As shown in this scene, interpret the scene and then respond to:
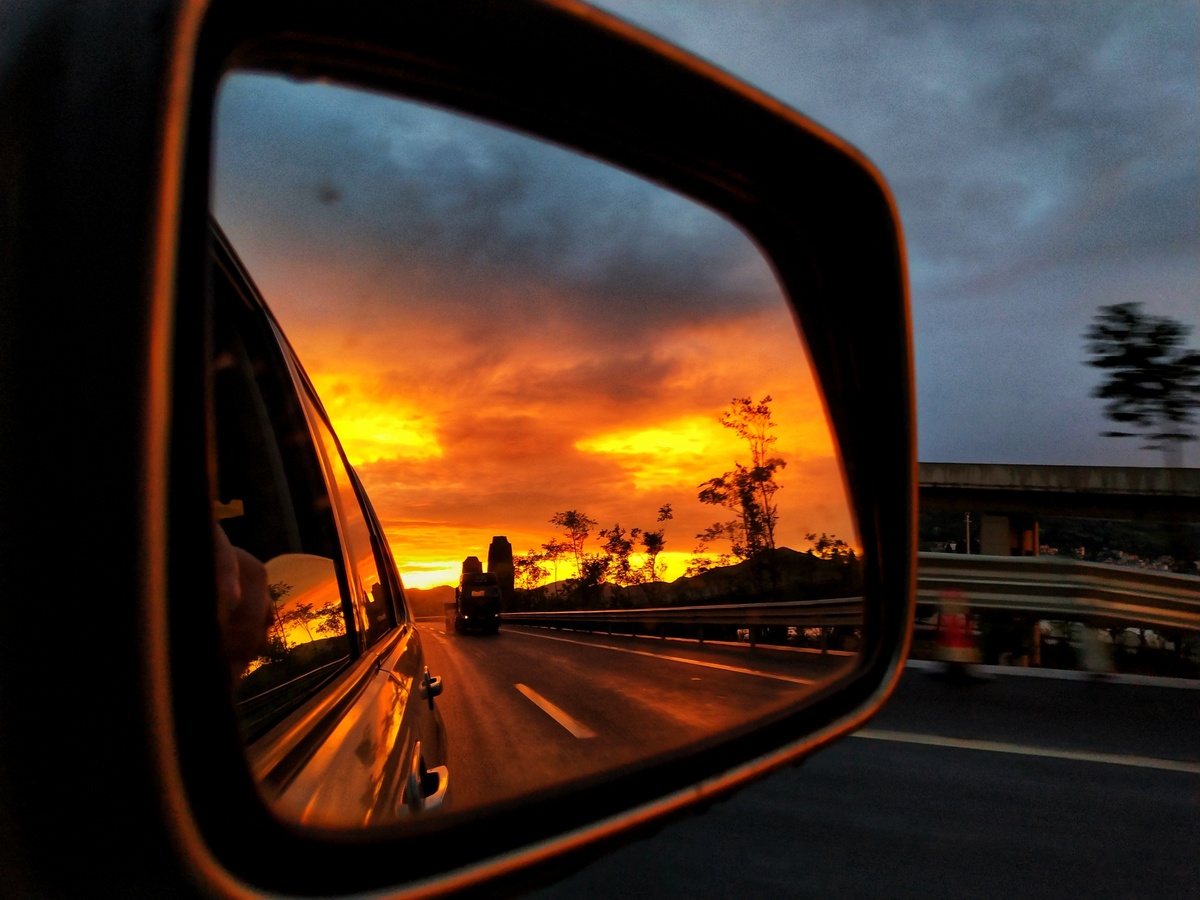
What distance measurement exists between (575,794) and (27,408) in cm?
69

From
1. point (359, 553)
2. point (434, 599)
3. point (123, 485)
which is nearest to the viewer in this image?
point (123, 485)

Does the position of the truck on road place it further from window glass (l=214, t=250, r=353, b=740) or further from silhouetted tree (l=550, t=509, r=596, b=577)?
window glass (l=214, t=250, r=353, b=740)

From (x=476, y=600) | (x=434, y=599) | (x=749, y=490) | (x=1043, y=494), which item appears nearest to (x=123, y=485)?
(x=476, y=600)

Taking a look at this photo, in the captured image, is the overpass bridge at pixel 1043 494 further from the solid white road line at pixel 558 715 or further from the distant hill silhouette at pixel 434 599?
the solid white road line at pixel 558 715

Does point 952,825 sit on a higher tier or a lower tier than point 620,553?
lower

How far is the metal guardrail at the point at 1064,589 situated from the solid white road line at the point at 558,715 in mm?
10182

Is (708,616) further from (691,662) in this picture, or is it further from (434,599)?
(434,599)

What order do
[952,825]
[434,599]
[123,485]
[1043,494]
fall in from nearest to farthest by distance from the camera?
[123,485], [434,599], [952,825], [1043,494]

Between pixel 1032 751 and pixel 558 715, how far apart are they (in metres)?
6.43

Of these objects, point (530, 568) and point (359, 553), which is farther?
point (359, 553)

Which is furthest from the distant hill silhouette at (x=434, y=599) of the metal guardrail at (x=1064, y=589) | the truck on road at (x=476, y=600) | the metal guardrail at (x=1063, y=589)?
the metal guardrail at (x=1064, y=589)

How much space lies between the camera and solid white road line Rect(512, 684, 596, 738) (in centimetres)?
127

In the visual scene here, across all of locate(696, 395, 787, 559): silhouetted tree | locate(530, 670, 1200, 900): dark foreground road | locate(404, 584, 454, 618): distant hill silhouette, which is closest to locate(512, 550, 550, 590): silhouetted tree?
locate(404, 584, 454, 618): distant hill silhouette

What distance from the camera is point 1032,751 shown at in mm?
6699
